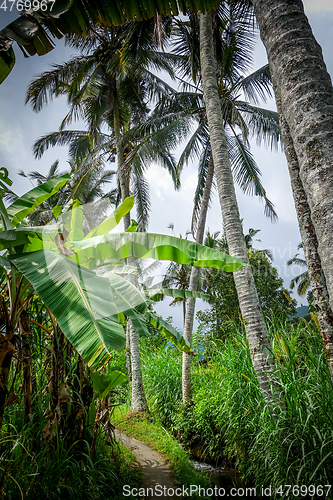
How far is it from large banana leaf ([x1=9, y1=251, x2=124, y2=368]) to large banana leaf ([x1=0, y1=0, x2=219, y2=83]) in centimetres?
184

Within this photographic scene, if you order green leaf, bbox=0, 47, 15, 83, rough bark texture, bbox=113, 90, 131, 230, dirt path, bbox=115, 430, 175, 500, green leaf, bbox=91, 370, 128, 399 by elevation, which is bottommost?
dirt path, bbox=115, 430, 175, 500

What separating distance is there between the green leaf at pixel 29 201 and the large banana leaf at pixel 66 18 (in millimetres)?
978

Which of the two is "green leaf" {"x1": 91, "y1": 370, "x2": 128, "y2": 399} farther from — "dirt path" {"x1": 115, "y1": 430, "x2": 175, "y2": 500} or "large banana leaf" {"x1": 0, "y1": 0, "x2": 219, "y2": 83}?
"large banana leaf" {"x1": 0, "y1": 0, "x2": 219, "y2": 83}

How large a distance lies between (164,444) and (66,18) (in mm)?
6279

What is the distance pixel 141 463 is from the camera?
13.8 ft

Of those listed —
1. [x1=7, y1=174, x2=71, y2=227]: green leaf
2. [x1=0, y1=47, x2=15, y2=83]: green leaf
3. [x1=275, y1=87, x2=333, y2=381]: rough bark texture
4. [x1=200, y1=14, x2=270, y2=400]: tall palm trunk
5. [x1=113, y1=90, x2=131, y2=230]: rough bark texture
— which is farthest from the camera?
[x1=113, y1=90, x2=131, y2=230]: rough bark texture

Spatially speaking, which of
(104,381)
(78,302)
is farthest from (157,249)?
(104,381)

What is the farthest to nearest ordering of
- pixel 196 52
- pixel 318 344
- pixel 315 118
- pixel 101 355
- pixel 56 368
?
pixel 196 52 → pixel 318 344 → pixel 56 368 → pixel 315 118 → pixel 101 355

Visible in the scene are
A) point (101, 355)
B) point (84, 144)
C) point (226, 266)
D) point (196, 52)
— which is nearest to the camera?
point (101, 355)

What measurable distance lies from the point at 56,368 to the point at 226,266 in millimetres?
1839

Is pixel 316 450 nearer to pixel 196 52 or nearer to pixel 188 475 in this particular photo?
pixel 188 475

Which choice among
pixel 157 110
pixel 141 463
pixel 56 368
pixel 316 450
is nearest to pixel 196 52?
pixel 157 110

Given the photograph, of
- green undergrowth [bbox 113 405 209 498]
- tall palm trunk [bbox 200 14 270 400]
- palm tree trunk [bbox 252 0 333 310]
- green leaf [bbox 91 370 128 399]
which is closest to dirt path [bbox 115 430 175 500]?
green undergrowth [bbox 113 405 209 498]

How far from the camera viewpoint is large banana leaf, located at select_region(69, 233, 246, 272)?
2.28 m
